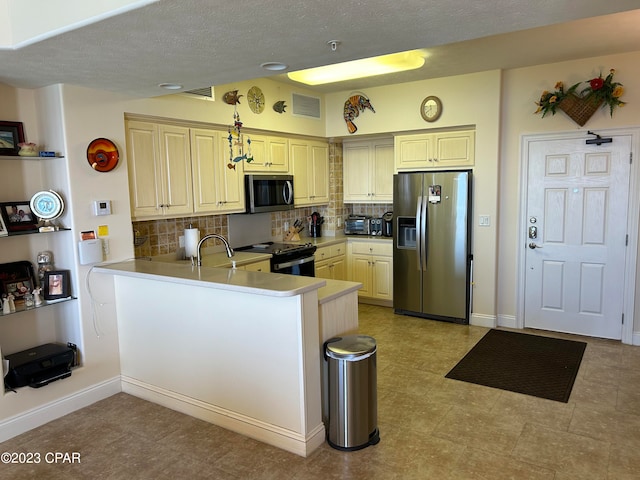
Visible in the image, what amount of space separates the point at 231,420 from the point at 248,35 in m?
2.29

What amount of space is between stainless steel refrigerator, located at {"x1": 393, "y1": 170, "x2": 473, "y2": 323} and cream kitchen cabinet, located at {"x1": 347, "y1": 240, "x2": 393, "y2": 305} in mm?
310

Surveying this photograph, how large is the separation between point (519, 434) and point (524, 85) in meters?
3.40

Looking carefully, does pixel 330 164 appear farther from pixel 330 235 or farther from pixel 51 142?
pixel 51 142

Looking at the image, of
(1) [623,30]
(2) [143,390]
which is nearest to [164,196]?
(2) [143,390]

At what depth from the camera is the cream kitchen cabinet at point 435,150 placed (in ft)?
16.1

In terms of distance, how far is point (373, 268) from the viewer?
575 centimetres

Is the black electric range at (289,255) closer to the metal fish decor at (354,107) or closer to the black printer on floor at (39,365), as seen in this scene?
the metal fish decor at (354,107)

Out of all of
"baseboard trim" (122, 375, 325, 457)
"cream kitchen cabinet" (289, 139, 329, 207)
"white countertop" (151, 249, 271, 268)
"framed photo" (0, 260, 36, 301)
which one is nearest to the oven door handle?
"white countertop" (151, 249, 271, 268)

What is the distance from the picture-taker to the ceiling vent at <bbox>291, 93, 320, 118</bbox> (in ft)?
16.8

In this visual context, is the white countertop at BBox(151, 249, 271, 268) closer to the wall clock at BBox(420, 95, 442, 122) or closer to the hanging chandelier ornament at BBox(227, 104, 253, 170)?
the hanging chandelier ornament at BBox(227, 104, 253, 170)

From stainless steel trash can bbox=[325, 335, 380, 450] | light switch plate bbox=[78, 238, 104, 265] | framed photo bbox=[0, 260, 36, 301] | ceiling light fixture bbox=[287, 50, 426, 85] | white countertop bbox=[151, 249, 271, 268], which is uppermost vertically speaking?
ceiling light fixture bbox=[287, 50, 426, 85]

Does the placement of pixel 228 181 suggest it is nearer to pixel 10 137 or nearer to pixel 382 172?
pixel 10 137

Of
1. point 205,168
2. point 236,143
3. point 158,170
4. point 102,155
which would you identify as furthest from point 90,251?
point 236,143

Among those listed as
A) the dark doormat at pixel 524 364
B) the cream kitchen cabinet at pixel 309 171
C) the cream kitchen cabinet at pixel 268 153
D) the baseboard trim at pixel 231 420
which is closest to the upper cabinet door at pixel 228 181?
the cream kitchen cabinet at pixel 268 153
